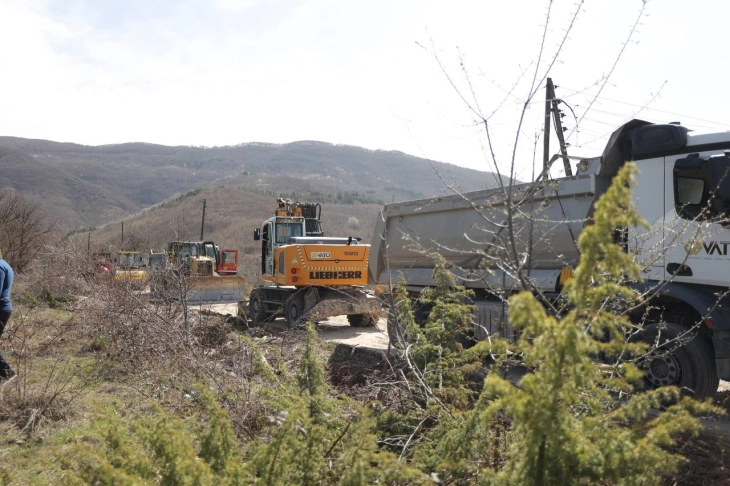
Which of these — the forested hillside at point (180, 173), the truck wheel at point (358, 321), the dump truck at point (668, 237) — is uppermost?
the forested hillside at point (180, 173)

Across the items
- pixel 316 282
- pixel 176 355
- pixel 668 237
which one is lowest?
pixel 176 355

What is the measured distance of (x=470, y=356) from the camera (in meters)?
4.27

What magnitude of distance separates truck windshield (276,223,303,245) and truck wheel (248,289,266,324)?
143cm

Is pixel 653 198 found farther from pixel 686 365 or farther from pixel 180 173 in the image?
pixel 180 173

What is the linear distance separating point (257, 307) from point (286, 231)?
207cm

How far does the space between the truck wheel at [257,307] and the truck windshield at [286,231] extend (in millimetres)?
1434

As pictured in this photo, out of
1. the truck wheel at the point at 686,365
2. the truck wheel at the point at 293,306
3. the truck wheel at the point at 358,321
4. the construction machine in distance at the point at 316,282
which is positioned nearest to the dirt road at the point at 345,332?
the truck wheel at the point at 358,321

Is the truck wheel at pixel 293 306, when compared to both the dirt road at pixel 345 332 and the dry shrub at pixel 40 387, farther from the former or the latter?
the dry shrub at pixel 40 387

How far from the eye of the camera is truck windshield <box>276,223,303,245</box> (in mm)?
15102

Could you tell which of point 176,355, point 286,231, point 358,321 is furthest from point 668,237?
point 286,231

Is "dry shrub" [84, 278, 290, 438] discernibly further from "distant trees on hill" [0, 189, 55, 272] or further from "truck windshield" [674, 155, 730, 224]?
"distant trees on hill" [0, 189, 55, 272]

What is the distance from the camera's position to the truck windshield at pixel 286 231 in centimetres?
1510

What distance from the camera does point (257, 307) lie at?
14.6m

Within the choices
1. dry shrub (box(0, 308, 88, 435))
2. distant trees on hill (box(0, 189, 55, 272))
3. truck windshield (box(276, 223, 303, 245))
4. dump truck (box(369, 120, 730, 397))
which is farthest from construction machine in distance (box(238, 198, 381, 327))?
distant trees on hill (box(0, 189, 55, 272))
